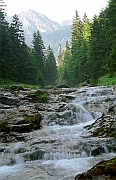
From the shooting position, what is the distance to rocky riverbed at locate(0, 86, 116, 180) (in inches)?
333

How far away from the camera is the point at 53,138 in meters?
11.2

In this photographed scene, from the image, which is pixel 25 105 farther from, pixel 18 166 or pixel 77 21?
pixel 77 21

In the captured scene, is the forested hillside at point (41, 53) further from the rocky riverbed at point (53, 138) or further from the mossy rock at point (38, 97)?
the rocky riverbed at point (53, 138)

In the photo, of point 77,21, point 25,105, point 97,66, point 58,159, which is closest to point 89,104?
point 25,105

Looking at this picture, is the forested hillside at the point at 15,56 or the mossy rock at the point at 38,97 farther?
the forested hillside at the point at 15,56

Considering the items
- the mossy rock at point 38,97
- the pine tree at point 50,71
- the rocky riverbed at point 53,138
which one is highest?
the pine tree at point 50,71

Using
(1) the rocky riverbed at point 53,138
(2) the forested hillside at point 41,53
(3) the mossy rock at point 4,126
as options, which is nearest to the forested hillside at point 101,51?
(2) the forested hillside at point 41,53

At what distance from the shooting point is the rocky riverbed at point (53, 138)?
8.45m

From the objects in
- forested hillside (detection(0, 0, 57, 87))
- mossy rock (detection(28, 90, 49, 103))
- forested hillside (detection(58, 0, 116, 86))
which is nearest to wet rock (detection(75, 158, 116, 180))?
mossy rock (detection(28, 90, 49, 103))

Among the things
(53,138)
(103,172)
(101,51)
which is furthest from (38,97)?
(101,51)

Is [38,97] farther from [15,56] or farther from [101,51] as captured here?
[15,56]

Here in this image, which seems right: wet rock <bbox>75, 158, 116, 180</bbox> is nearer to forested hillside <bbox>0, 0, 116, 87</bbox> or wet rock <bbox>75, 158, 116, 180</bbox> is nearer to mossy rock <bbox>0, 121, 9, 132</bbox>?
mossy rock <bbox>0, 121, 9, 132</bbox>

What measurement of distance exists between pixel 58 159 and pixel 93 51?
3043 centimetres

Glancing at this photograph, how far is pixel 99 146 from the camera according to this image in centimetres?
981
